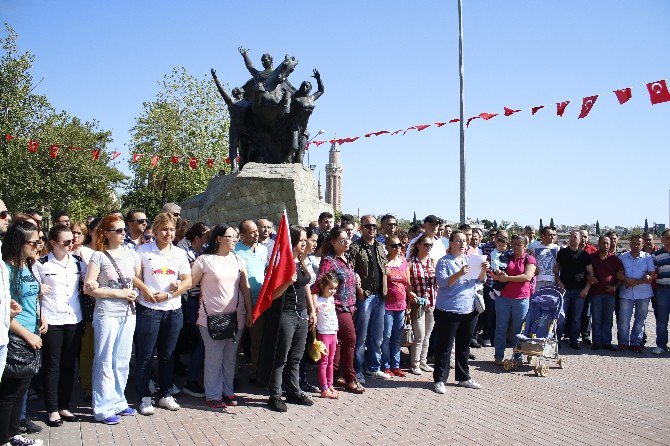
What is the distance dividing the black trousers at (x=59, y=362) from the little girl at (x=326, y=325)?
2295mm

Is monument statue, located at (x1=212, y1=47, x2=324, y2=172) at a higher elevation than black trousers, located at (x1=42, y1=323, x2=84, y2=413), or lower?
higher

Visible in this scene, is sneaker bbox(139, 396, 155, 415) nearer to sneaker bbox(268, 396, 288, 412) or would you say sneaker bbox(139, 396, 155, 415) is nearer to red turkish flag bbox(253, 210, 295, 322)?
sneaker bbox(268, 396, 288, 412)

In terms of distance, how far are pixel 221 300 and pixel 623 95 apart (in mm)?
10153

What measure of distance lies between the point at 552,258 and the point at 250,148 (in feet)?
22.7

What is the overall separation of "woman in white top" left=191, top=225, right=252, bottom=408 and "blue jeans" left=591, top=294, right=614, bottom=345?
6324mm

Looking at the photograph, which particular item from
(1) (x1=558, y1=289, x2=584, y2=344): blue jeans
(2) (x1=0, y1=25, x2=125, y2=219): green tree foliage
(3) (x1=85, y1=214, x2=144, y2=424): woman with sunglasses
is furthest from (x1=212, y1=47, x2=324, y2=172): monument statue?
(2) (x1=0, y1=25, x2=125, y2=219): green tree foliage

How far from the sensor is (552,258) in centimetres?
989

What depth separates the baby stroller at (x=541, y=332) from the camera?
791 cm

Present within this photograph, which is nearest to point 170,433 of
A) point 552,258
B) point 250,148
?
point 552,258

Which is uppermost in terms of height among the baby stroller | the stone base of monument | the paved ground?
the stone base of monument

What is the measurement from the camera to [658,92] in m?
11.8

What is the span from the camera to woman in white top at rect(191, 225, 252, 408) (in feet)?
19.2

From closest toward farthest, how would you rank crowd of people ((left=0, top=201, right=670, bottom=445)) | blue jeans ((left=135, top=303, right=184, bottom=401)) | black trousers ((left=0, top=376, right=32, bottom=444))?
1. black trousers ((left=0, top=376, right=32, bottom=444))
2. crowd of people ((left=0, top=201, right=670, bottom=445))
3. blue jeans ((left=135, top=303, right=184, bottom=401))

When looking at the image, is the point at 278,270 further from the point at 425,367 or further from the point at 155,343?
the point at 425,367
